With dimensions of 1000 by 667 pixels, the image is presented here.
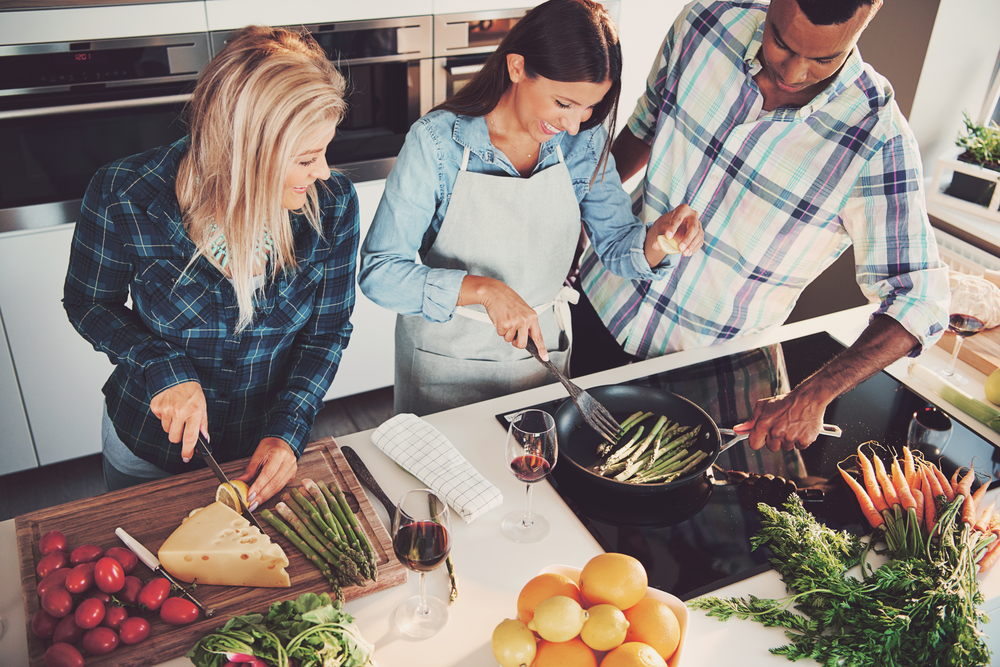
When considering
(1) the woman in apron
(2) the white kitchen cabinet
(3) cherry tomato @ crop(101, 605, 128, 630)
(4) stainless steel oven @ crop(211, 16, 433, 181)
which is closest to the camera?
(3) cherry tomato @ crop(101, 605, 128, 630)

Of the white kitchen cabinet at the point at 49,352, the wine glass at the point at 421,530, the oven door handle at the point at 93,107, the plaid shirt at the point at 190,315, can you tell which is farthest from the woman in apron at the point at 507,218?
the white kitchen cabinet at the point at 49,352

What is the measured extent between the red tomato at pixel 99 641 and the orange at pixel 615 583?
26.0 inches

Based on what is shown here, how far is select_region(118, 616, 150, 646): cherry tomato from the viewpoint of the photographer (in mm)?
1008

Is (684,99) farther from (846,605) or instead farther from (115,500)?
(115,500)

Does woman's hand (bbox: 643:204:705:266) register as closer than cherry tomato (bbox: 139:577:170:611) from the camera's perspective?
No

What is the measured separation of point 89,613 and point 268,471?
34cm

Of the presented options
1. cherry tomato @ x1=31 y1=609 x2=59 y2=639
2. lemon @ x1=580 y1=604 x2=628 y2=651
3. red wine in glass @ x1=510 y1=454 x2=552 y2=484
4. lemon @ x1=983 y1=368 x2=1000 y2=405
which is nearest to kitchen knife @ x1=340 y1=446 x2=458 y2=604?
red wine in glass @ x1=510 y1=454 x2=552 y2=484

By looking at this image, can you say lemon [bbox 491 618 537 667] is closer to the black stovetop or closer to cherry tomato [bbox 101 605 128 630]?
the black stovetop

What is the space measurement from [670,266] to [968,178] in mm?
1778

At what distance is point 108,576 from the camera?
41.1 inches

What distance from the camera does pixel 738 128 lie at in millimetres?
1622

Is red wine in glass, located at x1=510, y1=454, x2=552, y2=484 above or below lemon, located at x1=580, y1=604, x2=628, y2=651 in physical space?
above

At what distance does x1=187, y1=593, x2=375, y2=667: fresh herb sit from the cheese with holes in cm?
12

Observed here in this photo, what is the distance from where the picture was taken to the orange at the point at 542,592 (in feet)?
3.26
